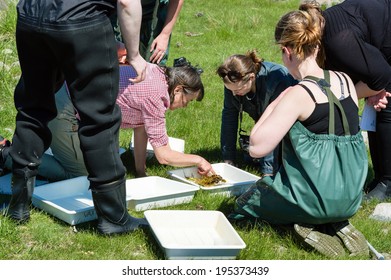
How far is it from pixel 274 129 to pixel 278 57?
503 cm

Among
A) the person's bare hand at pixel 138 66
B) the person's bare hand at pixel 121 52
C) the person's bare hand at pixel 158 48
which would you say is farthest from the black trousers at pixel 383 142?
the person's bare hand at pixel 138 66

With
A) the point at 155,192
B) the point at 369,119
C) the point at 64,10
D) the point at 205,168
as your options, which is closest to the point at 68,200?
the point at 155,192

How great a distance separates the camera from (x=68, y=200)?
479 centimetres

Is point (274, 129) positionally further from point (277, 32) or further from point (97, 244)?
point (97, 244)

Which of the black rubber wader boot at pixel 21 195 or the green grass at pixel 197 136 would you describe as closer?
the green grass at pixel 197 136

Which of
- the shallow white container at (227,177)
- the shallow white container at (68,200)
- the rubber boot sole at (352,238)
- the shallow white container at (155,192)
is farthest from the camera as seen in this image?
the shallow white container at (227,177)

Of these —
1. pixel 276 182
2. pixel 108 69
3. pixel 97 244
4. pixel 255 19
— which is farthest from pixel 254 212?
pixel 255 19

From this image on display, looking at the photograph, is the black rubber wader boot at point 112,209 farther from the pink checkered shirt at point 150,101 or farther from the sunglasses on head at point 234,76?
the sunglasses on head at point 234,76

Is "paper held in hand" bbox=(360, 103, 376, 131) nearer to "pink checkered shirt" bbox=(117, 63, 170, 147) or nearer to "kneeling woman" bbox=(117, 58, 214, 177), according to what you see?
"kneeling woman" bbox=(117, 58, 214, 177)

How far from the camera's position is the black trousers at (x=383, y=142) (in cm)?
505

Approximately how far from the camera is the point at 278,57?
29.3 feet

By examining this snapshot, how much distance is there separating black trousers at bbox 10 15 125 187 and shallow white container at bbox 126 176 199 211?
55 centimetres

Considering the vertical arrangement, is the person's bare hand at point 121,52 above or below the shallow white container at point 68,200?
above

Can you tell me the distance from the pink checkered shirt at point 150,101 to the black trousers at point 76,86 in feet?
2.65
